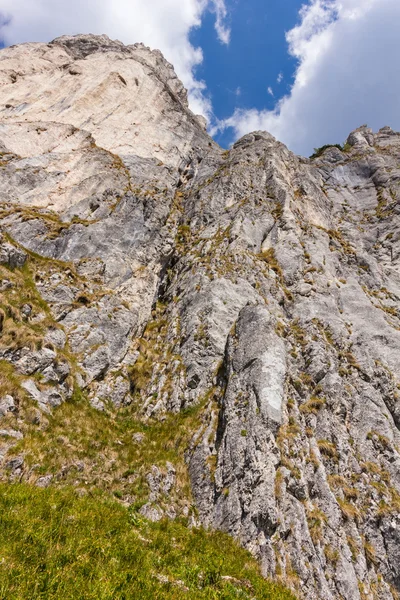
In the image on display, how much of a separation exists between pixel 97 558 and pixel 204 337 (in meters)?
17.7

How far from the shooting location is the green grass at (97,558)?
4.90 metres

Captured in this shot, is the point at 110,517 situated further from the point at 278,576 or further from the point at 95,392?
the point at 95,392

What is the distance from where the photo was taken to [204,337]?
76.9ft

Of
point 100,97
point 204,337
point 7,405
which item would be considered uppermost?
point 100,97

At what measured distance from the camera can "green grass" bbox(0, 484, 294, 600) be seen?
16.1ft

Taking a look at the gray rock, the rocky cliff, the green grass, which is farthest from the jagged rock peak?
the green grass

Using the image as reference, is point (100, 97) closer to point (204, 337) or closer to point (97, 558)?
point (204, 337)

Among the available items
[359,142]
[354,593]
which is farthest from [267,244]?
[359,142]

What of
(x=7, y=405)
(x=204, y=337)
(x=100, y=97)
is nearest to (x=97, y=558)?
(x=7, y=405)

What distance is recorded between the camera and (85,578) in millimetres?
5250

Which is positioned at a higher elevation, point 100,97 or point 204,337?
point 100,97

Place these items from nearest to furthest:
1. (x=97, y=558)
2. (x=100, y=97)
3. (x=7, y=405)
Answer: (x=97, y=558), (x=7, y=405), (x=100, y=97)

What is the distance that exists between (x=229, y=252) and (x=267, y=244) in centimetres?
600

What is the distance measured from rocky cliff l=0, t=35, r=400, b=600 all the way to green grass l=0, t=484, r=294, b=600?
5.25 metres
